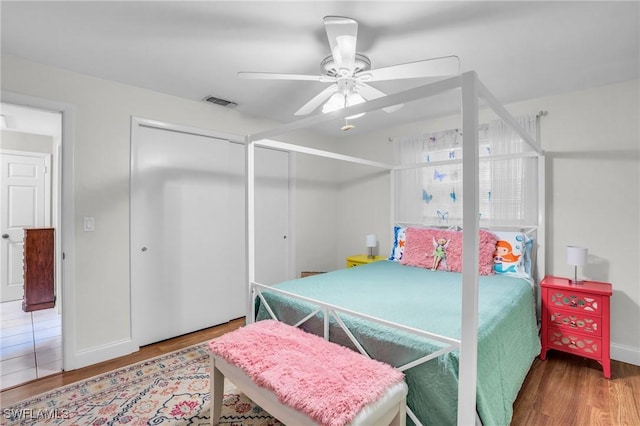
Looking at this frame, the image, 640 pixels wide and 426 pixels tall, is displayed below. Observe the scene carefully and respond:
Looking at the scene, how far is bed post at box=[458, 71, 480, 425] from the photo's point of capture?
3.94ft

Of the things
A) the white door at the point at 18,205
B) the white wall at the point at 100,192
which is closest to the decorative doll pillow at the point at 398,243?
the white wall at the point at 100,192

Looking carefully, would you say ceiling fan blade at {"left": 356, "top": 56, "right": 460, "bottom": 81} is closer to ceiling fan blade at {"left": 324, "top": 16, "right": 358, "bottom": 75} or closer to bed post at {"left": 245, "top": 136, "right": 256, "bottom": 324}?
ceiling fan blade at {"left": 324, "top": 16, "right": 358, "bottom": 75}

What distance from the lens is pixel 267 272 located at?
3.76 metres

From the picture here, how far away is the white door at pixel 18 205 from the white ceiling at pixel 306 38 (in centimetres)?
296

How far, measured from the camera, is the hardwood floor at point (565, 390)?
184 centimetres

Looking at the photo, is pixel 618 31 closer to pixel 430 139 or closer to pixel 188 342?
pixel 430 139

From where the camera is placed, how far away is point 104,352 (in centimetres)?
A: 253

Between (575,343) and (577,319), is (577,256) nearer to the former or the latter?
(577,319)

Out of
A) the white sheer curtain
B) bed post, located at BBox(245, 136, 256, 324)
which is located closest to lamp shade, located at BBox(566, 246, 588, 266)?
the white sheer curtain

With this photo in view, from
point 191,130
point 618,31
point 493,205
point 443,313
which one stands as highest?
point 618,31

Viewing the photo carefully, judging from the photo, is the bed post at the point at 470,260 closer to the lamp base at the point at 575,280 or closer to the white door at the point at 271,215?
the lamp base at the point at 575,280


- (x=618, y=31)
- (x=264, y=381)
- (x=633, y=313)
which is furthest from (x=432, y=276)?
(x=618, y=31)

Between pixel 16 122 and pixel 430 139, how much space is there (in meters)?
4.73

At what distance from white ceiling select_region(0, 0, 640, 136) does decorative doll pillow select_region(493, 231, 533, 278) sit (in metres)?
1.29
